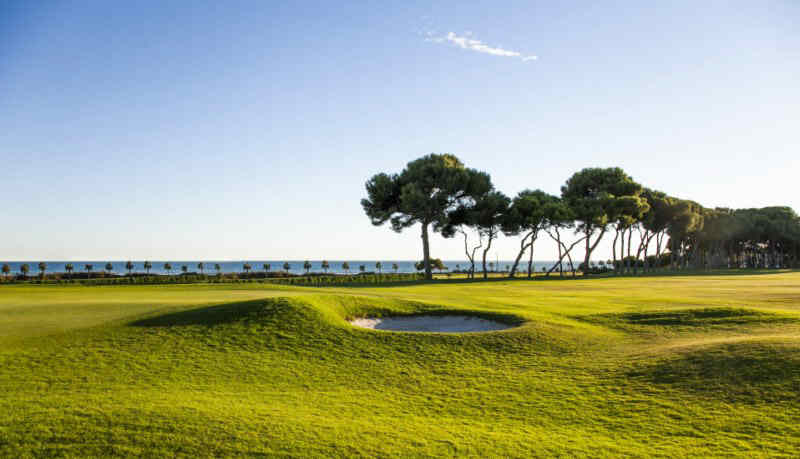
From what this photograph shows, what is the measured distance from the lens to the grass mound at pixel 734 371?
9178mm

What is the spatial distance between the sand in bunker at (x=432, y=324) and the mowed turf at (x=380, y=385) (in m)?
1.26

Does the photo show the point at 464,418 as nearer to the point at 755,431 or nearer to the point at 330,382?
the point at 330,382

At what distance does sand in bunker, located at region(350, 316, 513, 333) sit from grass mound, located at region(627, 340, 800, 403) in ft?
21.8

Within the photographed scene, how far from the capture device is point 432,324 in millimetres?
18438

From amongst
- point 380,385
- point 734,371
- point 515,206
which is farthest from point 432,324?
point 515,206

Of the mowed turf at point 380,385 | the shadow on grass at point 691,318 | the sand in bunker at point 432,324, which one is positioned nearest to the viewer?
the mowed turf at point 380,385

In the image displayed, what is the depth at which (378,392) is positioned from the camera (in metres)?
10.3

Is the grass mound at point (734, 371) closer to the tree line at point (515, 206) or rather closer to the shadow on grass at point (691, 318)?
the shadow on grass at point (691, 318)

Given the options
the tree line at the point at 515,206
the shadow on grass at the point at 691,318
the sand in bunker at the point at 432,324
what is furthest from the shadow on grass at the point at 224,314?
the tree line at the point at 515,206

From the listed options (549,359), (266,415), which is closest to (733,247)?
(549,359)

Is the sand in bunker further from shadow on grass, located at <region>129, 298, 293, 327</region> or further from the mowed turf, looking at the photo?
shadow on grass, located at <region>129, 298, 293, 327</region>

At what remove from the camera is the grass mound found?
9178mm

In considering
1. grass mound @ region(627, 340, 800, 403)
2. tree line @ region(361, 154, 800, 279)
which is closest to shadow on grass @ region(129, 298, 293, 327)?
grass mound @ region(627, 340, 800, 403)

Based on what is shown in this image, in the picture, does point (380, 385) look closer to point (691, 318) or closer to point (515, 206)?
point (691, 318)
